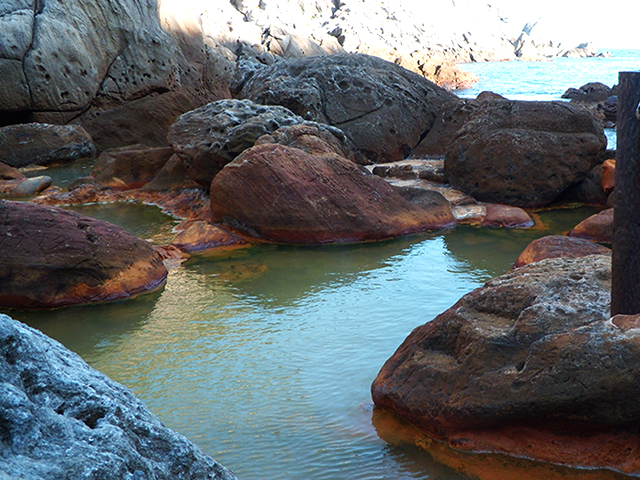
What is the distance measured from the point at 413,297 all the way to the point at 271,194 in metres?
2.34

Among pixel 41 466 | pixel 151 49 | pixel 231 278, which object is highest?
pixel 151 49

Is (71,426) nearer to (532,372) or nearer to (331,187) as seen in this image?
(532,372)

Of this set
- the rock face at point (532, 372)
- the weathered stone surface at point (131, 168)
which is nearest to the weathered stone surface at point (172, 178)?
the weathered stone surface at point (131, 168)

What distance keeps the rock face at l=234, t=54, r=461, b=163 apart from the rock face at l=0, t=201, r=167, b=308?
5.33 metres

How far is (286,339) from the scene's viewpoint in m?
4.27

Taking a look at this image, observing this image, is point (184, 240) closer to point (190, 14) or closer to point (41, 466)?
point (41, 466)

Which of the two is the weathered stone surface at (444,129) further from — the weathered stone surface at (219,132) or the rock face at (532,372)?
the rock face at (532,372)

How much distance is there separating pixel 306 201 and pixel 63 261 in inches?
102

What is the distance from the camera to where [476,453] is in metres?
2.80

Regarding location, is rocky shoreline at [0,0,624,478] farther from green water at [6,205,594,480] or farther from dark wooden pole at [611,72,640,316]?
green water at [6,205,594,480]

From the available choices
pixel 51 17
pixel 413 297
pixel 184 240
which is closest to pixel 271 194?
pixel 184 240

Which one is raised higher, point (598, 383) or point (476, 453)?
point (598, 383)

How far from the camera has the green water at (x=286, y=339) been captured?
2.94 meters

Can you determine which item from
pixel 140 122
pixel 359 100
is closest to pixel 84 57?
pixel 140 122
